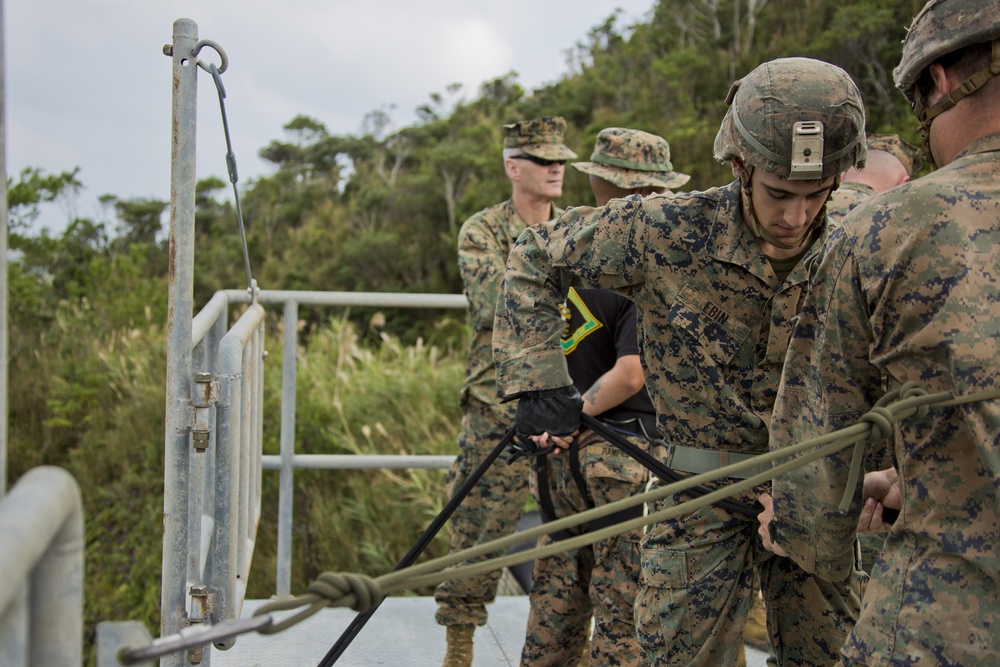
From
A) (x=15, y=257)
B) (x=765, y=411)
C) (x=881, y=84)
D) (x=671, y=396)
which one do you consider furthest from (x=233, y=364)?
(x=15, y=257)

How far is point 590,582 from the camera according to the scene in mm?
3314

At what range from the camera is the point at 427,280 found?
20219 millimetres

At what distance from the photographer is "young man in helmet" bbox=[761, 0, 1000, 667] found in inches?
65.4

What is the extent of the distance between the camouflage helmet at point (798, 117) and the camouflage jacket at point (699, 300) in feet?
0.80

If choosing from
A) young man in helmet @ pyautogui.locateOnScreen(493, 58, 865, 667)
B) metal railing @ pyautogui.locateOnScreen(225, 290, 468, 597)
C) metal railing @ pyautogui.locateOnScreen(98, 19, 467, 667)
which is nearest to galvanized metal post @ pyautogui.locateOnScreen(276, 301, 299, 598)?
metal railing @ pyautogui.locateOnScreen(225, 290, 468, 597)

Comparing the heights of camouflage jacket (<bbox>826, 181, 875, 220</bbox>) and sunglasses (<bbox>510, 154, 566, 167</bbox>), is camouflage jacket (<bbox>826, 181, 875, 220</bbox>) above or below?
below

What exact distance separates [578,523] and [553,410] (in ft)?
3.62

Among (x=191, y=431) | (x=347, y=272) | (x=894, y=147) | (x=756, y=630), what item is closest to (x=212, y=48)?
(x=191, y=431)

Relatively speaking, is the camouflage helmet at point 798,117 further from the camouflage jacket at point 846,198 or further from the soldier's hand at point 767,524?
the soldier's hand at point 767,524

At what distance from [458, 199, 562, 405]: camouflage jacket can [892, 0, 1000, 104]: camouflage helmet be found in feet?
7.32

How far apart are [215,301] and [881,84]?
1093 cm

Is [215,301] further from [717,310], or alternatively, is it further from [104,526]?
[104,526]

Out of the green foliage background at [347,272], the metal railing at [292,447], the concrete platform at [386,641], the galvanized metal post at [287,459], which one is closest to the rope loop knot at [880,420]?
the concrete platform at [386,641]

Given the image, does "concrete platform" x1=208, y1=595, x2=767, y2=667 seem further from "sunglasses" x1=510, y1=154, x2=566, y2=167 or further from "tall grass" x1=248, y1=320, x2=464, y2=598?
"tall grass" x1=248, y1=320, x2=464, y2=598
